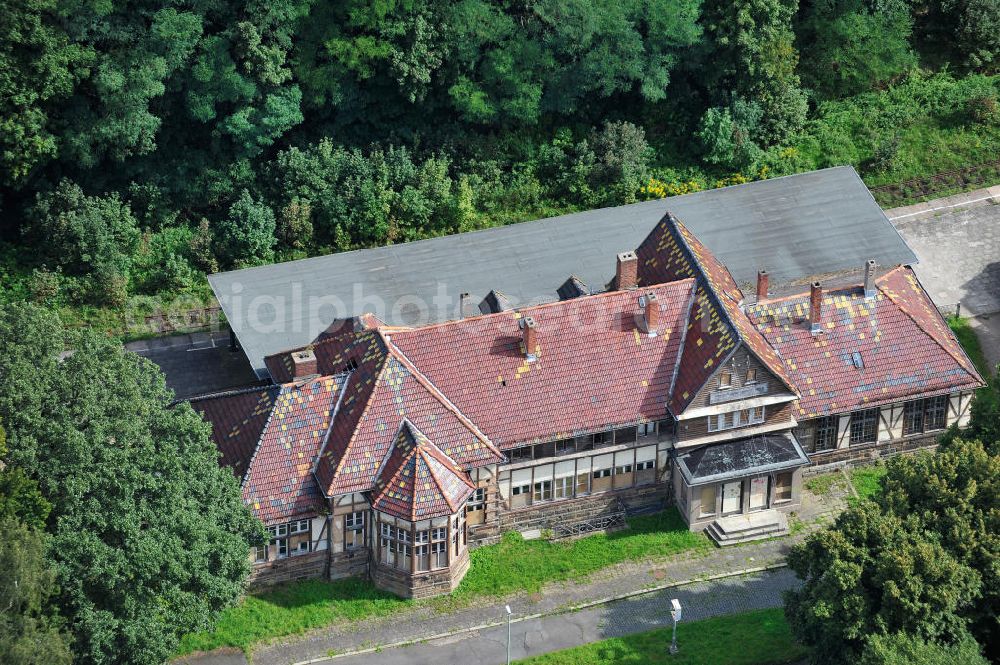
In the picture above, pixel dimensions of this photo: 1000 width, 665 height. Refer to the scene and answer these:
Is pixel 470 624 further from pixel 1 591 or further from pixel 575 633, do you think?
pixel 1 591

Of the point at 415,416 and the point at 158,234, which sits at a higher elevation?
the point at 158,234

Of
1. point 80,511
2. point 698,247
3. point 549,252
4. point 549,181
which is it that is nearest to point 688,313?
point 698,247

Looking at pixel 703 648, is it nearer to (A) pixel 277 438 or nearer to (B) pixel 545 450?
(B) pixel 545 450

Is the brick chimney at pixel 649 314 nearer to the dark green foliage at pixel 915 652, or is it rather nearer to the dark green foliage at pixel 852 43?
the dark green foliage at pixel 915 652

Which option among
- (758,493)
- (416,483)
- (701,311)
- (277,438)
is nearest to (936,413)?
(758,493)

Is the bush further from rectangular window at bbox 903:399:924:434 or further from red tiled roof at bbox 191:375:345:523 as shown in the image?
red tiled roof at bbox 191:375:345:523

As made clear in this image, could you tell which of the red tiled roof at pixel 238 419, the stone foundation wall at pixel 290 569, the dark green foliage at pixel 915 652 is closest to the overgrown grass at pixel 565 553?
the stone foundation wall at pixel 290 569

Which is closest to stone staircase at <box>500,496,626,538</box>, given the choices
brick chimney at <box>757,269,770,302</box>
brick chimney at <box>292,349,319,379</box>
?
brick chimney at <box>292,349,319,379</box>
